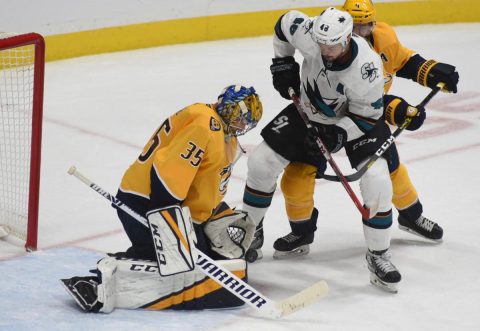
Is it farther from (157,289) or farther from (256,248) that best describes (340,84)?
(157,289)

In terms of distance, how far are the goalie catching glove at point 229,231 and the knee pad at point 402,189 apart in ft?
2.23

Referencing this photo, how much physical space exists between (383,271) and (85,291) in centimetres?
106

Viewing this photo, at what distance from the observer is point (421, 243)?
4.07 m

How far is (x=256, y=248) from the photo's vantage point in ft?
12.7

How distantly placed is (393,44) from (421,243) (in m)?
0.84

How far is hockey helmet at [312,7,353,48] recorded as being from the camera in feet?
10.9

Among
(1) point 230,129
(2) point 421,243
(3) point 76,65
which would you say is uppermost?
(1) point 230,129

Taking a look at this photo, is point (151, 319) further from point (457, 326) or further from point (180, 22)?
→ point (180, 22)

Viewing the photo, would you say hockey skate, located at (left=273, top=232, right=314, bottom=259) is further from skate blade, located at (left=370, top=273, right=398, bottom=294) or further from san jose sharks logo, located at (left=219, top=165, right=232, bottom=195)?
san jose sharks logo, located at (left=219, top=165, right=232, bottom=195)

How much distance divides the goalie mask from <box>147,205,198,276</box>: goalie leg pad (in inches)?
13.0

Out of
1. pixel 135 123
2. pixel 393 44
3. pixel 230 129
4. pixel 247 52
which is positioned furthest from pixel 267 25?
pixel 230 129

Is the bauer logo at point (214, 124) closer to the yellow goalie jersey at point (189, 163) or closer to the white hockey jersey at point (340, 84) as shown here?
the yellow goalie jersey at point (189, 163)

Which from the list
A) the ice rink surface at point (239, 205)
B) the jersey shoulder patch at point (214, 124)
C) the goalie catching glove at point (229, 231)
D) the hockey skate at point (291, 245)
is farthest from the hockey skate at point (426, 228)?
the jersey shoulder patch at point (214, 124)

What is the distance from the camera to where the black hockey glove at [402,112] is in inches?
142
